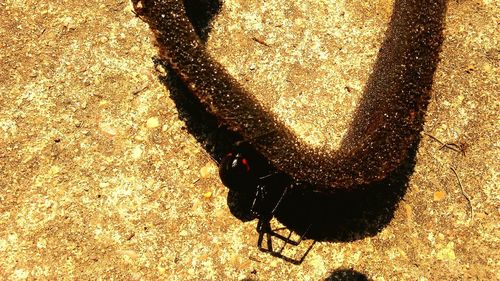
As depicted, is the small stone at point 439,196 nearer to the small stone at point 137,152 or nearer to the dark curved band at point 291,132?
the dark curved band at point 291,132

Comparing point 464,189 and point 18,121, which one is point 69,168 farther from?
point 464,189

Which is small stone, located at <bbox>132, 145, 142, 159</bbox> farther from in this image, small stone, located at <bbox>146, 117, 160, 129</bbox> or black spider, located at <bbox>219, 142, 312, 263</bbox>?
black spider, located at <bbox>219, 142, 312, 263</bbox>

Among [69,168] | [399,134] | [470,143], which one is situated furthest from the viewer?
[470,143]

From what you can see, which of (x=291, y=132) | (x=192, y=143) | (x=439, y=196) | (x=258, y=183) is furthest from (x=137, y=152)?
(x=439, y=196)

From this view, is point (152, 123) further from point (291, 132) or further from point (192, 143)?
point (291, 132)

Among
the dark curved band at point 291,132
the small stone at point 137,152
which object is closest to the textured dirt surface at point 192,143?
the small stone at point 137,152

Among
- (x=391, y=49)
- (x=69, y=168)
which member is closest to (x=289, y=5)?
(x=391, y=49)

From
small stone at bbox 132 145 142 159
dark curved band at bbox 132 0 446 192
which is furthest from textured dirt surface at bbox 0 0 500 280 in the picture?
dark curved band at bbox 132 0 446 192
